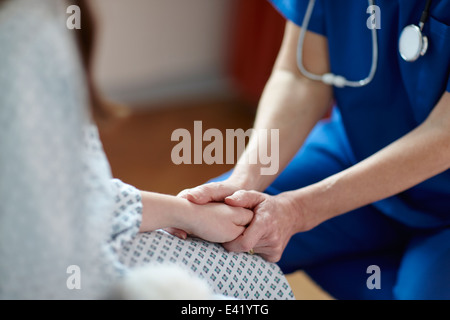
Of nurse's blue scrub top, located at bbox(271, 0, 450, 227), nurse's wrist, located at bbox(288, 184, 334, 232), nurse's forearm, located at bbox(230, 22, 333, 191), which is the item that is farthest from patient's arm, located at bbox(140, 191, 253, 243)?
nurse's blue scrub top, located at bbox(271, 0, 450, 227)

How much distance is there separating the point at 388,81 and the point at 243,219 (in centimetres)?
40

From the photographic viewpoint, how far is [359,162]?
3.70ft

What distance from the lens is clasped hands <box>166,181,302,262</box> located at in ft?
3.09

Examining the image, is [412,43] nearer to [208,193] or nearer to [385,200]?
[385,200]

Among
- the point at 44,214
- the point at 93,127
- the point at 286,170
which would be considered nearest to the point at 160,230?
the point at 93,127

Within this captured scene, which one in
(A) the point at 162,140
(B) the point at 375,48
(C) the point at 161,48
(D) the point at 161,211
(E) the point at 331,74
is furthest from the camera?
(C) the point at 161,48

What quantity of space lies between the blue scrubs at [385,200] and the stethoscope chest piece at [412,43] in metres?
0.02

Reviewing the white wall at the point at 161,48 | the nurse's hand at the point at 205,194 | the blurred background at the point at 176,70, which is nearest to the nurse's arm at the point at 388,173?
the nurse's hand at the point at 205,194

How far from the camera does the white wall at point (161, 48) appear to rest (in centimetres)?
249

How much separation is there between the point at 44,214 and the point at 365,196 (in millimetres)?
614

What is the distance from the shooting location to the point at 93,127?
83cm

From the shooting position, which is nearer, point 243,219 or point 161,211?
point 161,211

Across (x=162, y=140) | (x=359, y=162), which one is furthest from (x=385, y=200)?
(x=162, y=140)

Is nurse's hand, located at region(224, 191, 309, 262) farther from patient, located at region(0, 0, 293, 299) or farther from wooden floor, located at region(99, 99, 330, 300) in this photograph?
wooden floor, located at region(99, 99, 330, 300)
